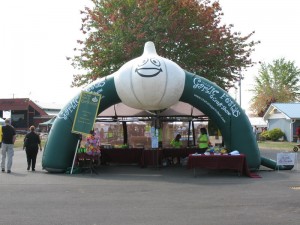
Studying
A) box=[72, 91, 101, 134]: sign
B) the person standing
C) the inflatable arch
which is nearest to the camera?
the inflatable arch

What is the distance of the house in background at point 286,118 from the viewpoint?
1773 inches

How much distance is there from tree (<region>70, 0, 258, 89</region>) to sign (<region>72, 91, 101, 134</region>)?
873 centimetres

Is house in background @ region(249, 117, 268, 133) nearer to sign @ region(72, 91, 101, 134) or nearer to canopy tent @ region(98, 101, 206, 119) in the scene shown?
canopy tent @ region(98, 101, 206, 119)

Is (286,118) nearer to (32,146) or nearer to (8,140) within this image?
(32,146)

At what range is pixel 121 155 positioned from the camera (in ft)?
64.1

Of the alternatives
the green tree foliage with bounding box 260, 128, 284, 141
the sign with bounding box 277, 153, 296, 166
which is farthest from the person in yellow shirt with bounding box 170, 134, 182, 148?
the green tree foliage with bounding box 260, 128, 284, 141

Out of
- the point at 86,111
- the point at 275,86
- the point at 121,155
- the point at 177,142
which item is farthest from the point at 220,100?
the point at 275,86

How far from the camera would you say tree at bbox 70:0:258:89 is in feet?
80.7

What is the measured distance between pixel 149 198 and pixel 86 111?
6.27 meters

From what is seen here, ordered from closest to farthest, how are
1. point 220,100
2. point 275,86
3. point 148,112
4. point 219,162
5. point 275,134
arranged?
point 219,162 < point 220,100 < point 148,112 < point 275,134 < point 275,86

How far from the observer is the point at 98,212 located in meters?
8.64

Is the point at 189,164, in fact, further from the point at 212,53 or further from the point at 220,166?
the point at 212,53

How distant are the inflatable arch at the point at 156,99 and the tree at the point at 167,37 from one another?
Answer: 8403 millimetres

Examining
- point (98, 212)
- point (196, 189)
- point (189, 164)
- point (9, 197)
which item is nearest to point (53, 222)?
point (98, 212)
